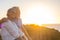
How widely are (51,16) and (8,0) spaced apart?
890 mm

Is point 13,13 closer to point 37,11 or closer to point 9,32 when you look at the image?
point 9,32

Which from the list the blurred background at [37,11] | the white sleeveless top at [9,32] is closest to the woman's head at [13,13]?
the white sleeveless top at [9,32]

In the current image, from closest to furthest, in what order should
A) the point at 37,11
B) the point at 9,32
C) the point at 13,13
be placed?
the point at 9,32
the point at 13,13
the point at 37,11

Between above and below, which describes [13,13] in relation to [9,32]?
above

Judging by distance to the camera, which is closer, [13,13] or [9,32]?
[9,32]

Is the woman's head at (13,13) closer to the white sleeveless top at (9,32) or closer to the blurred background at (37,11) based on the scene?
the white sleeveless top at (9,32)

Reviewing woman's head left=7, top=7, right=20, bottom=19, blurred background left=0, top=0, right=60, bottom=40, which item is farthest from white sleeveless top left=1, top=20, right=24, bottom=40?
→ blurred background left=0, top=0, right=60, bottom=40

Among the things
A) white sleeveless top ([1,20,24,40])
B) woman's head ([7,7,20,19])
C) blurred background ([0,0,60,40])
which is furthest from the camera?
blurred background ([0,0,60,40])

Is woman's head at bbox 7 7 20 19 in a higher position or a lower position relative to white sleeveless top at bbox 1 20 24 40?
higher

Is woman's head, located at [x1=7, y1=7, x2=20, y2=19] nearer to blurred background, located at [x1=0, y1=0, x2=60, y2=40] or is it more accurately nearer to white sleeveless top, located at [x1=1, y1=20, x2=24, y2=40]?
white sleeveless top, located at [x1=1, y1=20, x2=24, y2=40]

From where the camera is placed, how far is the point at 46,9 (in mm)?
2422

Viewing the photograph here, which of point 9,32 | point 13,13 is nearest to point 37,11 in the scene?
point 13,13

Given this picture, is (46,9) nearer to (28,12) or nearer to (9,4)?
(28,12)

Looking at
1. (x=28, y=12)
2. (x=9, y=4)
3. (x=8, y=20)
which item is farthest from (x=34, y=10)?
(x=8, y=20)
